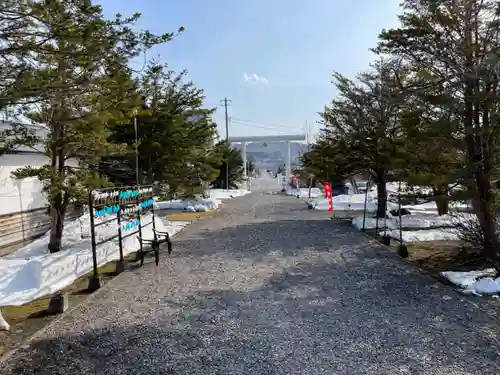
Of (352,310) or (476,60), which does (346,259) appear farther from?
(476,60)

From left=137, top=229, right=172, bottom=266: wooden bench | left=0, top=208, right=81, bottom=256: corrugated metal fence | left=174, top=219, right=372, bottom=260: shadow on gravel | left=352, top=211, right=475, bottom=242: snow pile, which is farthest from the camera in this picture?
left=0, top=208, right=81, bottom=256: corrugated metal fence

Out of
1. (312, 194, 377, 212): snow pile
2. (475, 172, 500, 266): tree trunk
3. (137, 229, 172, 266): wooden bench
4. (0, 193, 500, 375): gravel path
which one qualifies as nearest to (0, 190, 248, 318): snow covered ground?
(137, 229, 172, 266): wooden bench

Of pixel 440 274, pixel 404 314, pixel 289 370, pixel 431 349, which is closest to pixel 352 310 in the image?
pixel 404 314

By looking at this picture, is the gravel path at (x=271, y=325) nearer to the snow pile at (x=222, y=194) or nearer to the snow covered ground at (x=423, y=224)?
the snow covered ground at (x=423, y=224)

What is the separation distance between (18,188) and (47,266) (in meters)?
4.70

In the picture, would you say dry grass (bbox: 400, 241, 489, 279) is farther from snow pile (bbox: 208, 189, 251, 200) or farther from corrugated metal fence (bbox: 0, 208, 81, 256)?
snow pile (bbox: 208, 189, 251, 200)

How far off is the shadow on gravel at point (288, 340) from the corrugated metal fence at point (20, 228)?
6011 mm

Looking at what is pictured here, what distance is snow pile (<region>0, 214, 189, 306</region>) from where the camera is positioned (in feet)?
20.0

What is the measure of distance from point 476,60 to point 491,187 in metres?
2.04

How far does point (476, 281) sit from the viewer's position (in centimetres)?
572

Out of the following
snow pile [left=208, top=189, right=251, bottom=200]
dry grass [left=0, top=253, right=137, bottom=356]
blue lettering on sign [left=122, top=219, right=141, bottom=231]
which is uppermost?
blue lettering on sign [left=122, top=219, right=141, bottom=231]

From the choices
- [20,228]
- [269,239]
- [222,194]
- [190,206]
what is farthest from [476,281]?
[222,194]

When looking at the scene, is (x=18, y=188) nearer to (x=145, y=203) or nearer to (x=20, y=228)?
(x=20, y=228)

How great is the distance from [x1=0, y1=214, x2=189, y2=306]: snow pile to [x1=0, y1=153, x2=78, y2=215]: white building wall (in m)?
1.20
